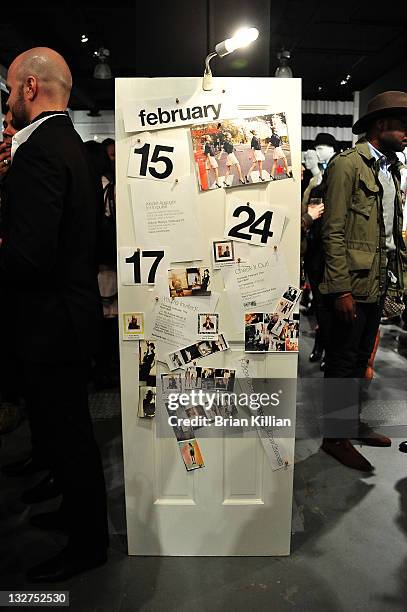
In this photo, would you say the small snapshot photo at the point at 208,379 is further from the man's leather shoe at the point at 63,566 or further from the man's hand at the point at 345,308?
the man's hand at the point at 345,308

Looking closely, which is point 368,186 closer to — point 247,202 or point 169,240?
point 247,202

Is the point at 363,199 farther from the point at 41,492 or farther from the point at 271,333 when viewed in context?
the point at 41,492

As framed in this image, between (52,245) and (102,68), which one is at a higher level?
(102,68)

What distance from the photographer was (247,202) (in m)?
1.63

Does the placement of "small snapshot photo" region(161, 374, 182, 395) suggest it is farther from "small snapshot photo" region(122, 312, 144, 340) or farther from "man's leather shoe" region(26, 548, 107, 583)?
"man's leather shoe" region(26, 548, 107, 583)

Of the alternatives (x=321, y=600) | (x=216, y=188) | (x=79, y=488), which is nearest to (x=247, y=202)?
(x=216, y=188)

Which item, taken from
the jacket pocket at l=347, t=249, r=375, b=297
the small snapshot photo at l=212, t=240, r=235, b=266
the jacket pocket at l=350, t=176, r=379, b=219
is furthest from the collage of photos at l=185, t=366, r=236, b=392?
the jacket pocket at l=350, t=176, r=379, b=219

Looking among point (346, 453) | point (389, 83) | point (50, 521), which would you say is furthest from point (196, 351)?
point (389, 83)

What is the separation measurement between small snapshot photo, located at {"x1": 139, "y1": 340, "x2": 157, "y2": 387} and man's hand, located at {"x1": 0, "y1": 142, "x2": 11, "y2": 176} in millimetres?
940

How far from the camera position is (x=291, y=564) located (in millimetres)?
1820

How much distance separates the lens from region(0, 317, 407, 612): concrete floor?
1.65m

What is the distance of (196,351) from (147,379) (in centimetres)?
20

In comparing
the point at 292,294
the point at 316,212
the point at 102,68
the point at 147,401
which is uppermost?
the point at 102,68

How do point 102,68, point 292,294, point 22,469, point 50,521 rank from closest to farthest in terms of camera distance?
point 292,294
point 50,521
point 22,469
point 102,68
